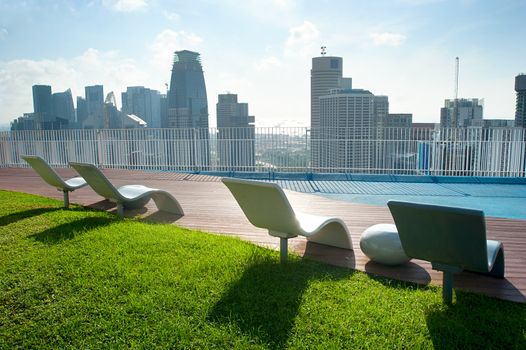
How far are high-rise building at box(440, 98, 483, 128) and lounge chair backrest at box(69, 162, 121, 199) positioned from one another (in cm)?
1204

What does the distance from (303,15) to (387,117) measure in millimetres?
4890

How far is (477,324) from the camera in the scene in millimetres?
3082

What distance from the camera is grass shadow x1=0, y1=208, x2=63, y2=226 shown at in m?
6.38

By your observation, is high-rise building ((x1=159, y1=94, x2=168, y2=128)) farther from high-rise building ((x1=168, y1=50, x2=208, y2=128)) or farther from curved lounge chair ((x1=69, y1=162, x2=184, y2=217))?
curved lounge chair ((x1=69, y1=162, x2=184, y2=217))

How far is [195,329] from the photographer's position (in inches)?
122

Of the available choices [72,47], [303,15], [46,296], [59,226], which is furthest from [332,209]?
[72,47]

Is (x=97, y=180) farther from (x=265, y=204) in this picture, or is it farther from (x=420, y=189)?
(x=420, y=189)

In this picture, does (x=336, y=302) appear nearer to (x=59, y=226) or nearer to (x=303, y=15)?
(x=59, y=226)

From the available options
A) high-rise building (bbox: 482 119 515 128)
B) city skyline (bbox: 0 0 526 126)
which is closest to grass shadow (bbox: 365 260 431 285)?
city skyline (bbox: 0 0 526 126)

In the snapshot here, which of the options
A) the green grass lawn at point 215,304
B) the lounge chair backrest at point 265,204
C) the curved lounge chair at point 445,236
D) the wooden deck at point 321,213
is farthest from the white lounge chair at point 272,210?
the curved lounge chair at point 445,236

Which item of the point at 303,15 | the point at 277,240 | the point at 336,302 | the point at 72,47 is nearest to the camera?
the point at 336,302

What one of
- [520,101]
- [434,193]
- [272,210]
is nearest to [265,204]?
[272,210]

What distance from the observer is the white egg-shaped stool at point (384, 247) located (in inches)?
171

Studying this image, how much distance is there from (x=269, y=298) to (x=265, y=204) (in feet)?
3.03
